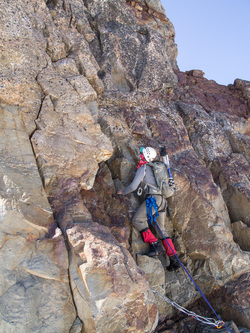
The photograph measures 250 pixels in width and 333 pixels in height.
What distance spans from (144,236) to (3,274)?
3.64 metres

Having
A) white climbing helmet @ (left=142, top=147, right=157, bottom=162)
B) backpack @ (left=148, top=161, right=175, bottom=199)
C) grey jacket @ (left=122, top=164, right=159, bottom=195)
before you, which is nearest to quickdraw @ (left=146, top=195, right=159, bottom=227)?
grey jacket @ (left=122, top=164, right=159, bottom=195)

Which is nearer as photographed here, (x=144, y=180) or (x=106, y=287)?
(x=106, y=287)

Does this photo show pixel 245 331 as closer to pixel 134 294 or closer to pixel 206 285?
pixel 206 285

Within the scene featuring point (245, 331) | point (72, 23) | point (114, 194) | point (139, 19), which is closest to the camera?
point (245, 331)

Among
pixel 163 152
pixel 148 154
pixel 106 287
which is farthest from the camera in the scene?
pixel 163 152

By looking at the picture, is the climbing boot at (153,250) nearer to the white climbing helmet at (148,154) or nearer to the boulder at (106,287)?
the boulder at (106,287)

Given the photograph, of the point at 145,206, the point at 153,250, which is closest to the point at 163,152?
the point at 145,206

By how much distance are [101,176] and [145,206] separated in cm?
164

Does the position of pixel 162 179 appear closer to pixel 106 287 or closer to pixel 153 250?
pixel 153 250

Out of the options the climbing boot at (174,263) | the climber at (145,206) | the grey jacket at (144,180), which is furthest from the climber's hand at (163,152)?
the climbing boot at (174,263)

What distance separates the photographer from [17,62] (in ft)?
22.5

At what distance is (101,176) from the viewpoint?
7898mm

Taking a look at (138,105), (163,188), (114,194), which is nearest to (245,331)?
(163,188)

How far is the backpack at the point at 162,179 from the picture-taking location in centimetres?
759
